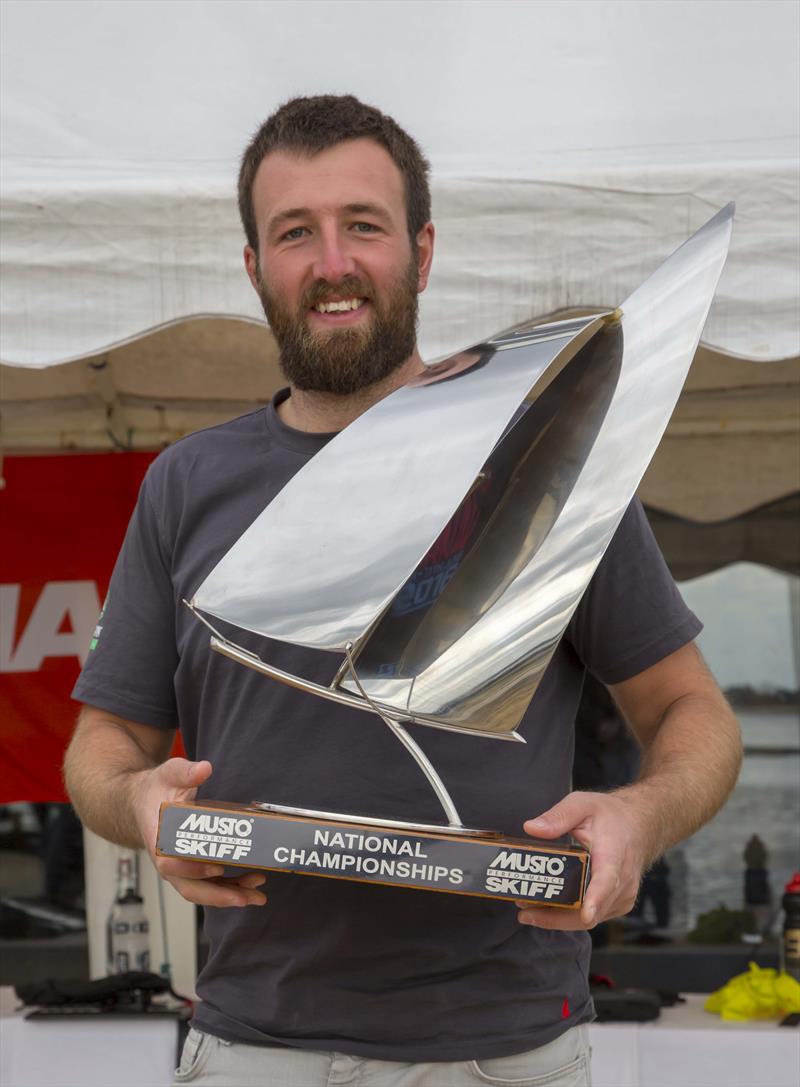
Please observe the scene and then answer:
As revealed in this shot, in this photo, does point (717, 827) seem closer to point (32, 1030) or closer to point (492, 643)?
point (32, 1030)

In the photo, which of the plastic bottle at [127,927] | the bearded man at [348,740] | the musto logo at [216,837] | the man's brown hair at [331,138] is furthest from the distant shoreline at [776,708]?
the musto logo at [216,837]

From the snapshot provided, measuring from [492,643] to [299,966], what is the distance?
28cm

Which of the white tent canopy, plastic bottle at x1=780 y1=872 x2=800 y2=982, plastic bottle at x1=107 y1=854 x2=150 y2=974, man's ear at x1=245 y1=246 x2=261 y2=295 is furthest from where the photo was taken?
plastic bottle at x1=107 y1=854 x2=150 y2=974

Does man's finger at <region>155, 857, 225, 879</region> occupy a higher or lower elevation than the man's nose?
lower


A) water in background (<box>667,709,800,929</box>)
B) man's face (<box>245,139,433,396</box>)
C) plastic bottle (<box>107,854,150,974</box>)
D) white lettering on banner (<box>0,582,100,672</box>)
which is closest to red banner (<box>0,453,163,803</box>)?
white lettering on banner (<box>0,582,100,672</box>)

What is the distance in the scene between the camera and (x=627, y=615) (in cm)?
94

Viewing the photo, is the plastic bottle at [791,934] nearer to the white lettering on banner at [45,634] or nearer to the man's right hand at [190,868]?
the white lettering on banner at [45,634]

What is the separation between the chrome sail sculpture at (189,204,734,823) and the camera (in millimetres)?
785

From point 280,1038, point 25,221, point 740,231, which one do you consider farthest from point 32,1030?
point 740,231

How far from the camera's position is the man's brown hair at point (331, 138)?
95 centimetres

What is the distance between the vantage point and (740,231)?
178 cm

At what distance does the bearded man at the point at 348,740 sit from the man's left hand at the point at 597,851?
66mm

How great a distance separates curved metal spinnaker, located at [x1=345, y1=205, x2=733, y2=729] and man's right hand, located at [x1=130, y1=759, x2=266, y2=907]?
0.43 feet

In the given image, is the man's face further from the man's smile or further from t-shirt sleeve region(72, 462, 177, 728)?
t-shirt sleeve region(72, 462, 177, 728)
